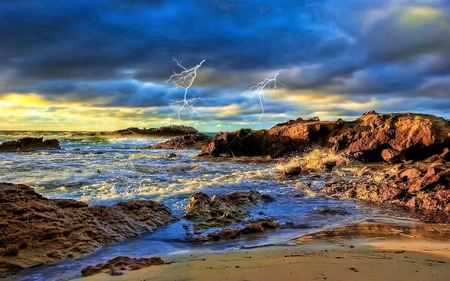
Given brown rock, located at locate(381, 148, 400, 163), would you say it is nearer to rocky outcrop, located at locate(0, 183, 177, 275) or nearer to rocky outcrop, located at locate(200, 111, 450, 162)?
rocky outcrop, located at locate(200, 111, 450, 162)

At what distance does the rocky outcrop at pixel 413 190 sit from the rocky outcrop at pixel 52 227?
5868 mm

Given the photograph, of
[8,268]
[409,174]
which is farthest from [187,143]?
[8,268]

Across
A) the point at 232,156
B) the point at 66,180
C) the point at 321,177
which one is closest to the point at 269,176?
the point at 321,177

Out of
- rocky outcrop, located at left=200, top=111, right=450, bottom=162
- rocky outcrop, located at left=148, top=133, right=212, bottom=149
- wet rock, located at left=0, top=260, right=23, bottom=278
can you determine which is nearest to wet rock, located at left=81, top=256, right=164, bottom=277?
wet rock, located at left=0, top=260, right=23, bottom=278

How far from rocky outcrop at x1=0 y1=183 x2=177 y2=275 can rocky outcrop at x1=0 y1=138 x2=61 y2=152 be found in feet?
98.8

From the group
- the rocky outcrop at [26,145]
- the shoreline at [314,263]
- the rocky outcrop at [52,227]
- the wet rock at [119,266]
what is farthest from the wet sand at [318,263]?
the rocky outcrop at [26,145]

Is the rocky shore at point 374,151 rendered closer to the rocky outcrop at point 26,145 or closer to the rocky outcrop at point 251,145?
the rocky outcrop at point 251,145

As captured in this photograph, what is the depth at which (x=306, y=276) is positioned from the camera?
4.16 m

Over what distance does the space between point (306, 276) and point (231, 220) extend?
3.69 metres

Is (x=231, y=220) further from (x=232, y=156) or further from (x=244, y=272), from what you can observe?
(x=232, y=156)

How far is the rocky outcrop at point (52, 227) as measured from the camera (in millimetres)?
5145

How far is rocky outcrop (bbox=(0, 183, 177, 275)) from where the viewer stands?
16.9 feet

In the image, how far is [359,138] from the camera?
21734mm

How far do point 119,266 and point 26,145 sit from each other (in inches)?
1360
